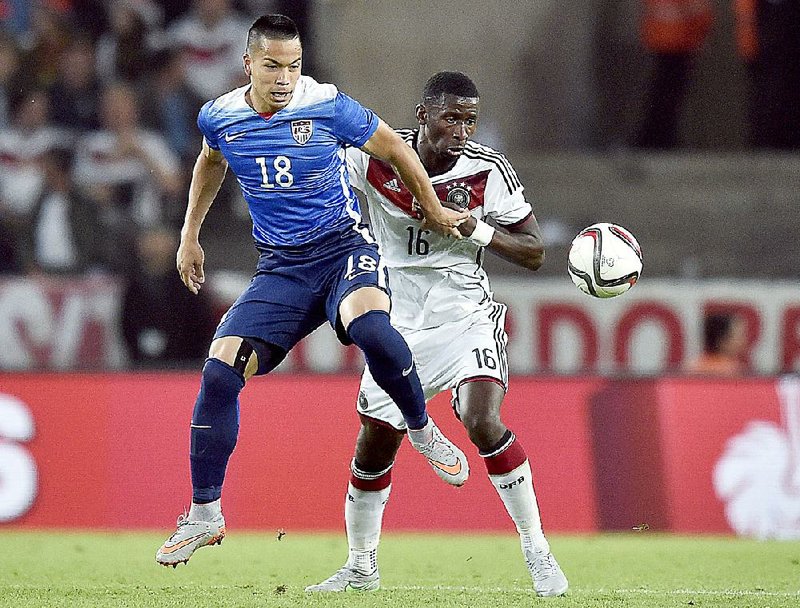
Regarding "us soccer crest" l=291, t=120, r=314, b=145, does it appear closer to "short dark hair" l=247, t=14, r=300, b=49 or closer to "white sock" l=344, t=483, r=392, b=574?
"short dark hair" l=247, t=14, r=300, b=49

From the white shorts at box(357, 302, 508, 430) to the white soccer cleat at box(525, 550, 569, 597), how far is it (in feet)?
2.39

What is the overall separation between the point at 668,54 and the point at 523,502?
7.86m

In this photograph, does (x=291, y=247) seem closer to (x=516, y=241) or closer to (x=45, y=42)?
(x=516, y=241)

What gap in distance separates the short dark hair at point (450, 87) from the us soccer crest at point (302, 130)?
656 millimetres

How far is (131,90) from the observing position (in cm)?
1227

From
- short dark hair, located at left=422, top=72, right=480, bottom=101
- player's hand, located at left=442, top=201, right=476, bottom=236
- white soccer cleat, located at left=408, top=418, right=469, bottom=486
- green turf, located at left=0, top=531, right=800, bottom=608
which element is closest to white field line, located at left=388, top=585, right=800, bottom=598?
green turf, located at left=0, top=531, right=800, bottom=608

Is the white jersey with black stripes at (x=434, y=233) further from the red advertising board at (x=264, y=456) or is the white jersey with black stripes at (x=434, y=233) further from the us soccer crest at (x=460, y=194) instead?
the red advertising board at (x=264, y=456)

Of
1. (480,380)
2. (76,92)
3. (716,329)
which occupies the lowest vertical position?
(716,329)

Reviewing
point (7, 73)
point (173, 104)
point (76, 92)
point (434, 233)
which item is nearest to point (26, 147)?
point (76, 92)

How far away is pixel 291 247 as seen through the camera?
5.81 meters

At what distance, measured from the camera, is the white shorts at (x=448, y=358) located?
6.15 m

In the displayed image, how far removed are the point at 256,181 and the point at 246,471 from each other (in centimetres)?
389

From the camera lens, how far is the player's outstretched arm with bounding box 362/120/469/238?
18.5ft

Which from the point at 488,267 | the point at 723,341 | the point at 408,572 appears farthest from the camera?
the point at 488,267
